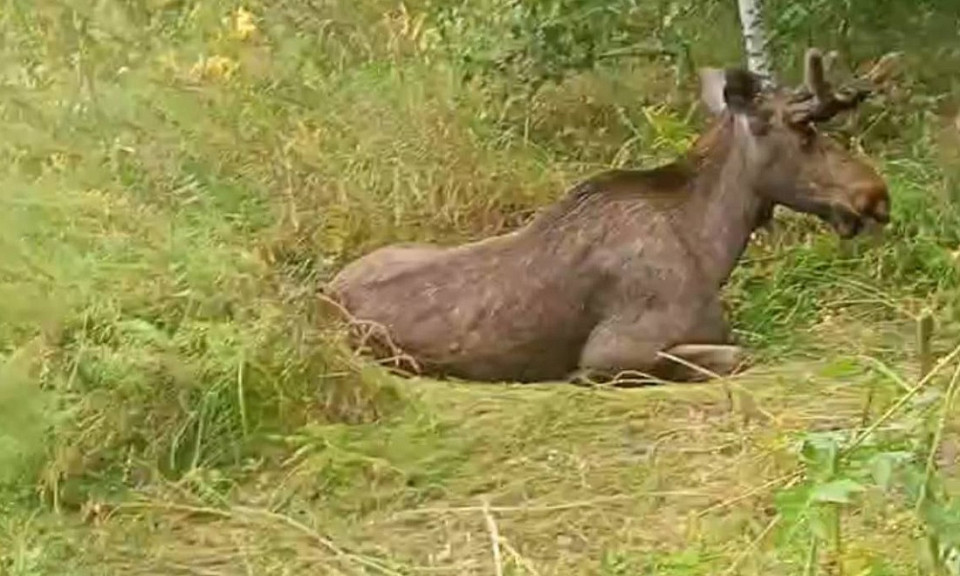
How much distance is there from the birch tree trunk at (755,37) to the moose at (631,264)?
40.8 inches

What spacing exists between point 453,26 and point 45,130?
344 centimetres

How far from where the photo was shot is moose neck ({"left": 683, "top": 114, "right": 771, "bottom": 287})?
8625 mm

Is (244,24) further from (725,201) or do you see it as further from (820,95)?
(820,95)

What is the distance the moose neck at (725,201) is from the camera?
8.62 m

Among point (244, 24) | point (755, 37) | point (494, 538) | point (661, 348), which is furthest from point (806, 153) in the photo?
point (244, 24)

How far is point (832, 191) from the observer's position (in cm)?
861

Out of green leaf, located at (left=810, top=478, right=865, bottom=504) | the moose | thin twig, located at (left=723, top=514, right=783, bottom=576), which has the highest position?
green leaf, located at (left=810, top=478, right=865, bottom=504)

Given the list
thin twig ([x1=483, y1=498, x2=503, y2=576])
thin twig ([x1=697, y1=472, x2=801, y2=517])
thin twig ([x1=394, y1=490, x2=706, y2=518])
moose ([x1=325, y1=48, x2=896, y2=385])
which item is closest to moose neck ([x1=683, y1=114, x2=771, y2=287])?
moose ([x1=325, y1=48, x2=896, y2=385])

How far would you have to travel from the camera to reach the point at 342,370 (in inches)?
280

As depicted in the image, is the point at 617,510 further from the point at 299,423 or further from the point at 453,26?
the point at 453,26

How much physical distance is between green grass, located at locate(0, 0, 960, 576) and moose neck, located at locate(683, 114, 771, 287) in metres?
0.27

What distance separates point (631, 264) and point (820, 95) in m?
0.96

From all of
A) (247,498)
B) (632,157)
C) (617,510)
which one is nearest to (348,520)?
(247,498)

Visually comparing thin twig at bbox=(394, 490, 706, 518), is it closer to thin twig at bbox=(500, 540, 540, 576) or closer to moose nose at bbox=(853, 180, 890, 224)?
thin twig at bbox=(500, 540, 540, 576)
